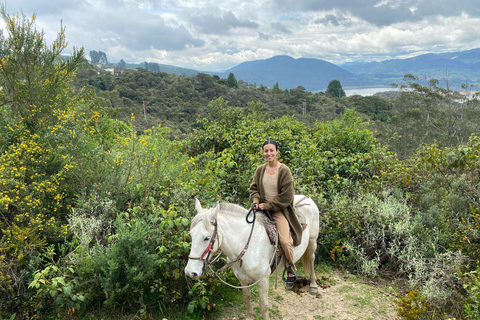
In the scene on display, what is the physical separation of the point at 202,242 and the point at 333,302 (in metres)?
3.12

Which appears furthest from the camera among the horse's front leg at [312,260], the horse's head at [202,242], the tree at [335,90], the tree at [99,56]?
the tree at [99,56]

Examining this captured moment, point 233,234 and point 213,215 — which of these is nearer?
point 213,215

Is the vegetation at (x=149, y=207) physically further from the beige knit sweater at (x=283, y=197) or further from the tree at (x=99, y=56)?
the tree at (x=99, y=56)

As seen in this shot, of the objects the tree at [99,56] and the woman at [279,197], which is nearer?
the woman at [279,197]

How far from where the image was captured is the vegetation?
3.87m

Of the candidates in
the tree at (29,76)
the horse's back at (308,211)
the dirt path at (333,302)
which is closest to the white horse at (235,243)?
the dirt path at (333,302)

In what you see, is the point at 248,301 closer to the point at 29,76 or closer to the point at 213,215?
the point at 213,215

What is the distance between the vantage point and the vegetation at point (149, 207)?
12.7ft

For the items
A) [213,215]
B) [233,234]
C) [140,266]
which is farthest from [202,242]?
[140,266]

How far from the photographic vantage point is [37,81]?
6438mm

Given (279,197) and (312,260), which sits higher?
(279,197)

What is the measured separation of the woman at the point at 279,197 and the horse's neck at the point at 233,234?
1.01ft

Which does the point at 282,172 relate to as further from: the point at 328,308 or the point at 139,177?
→ the point at 139,177

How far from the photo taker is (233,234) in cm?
345
